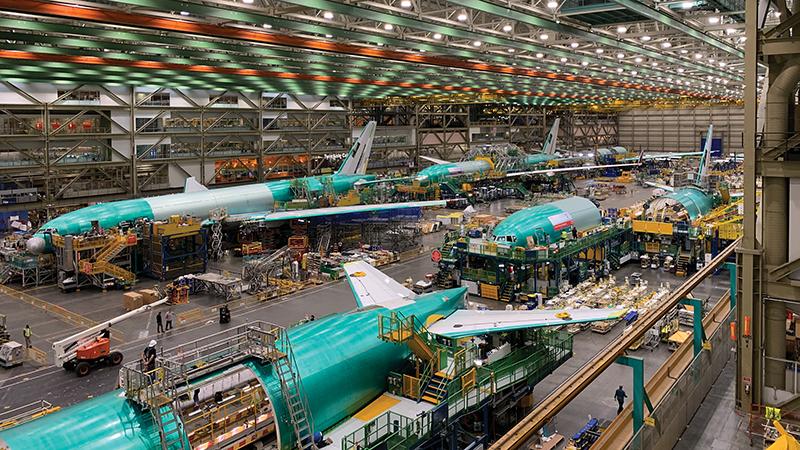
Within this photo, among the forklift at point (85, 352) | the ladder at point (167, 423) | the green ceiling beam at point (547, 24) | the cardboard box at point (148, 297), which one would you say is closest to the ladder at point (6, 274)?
the cardboard box at point (148, 297)

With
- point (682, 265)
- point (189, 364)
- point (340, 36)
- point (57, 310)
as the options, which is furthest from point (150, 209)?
point (682, 265)

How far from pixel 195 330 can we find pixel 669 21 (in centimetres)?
2596

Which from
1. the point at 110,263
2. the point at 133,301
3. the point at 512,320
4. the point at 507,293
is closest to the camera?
the point at 512,320

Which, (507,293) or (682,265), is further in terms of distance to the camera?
(682,265)

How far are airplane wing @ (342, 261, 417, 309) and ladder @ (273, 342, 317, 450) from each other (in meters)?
6.10

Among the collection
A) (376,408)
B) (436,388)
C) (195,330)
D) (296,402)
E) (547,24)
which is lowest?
(195,330)

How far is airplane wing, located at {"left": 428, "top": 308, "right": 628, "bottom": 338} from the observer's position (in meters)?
17.7

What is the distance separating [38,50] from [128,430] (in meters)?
31.5

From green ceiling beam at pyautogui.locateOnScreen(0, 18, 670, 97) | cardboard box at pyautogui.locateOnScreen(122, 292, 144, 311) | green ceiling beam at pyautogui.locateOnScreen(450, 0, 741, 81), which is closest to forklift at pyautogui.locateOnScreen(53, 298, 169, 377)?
cardboard box at pyautogui.locateOnScreen(122, 292, 144, 311)

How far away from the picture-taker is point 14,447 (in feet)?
37.4

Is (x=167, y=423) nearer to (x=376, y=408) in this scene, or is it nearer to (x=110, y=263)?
(x=376, y=408)

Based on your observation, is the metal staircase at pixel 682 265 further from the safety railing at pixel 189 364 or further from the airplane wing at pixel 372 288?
the safety railing at pixel 189 364

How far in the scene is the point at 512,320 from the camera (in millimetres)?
18547

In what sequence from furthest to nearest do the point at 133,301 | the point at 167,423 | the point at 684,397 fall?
the point at 133,301, the point at 167,423, the point at 684,397
